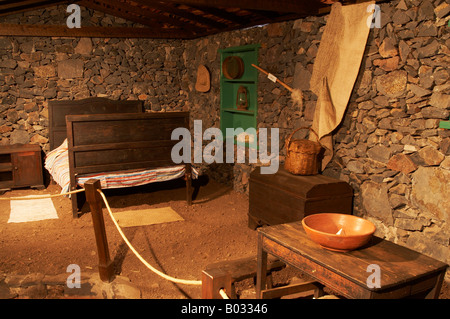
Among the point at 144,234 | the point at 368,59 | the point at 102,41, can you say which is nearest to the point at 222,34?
the point at 102,41

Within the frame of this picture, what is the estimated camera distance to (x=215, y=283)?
2170mm

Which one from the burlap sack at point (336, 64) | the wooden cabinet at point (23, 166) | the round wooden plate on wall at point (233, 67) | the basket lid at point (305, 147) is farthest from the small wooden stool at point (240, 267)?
the wooden cabinet at point (23, 166)

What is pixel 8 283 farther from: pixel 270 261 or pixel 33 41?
pixel 33 41

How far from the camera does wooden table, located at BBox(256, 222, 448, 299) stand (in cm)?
194

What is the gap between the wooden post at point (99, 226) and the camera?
11.3 feet

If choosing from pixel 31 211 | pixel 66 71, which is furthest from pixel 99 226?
pixel 66 71

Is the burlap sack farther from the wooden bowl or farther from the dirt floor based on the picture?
the wooden bowl

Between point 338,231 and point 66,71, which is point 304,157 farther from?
point 66,71

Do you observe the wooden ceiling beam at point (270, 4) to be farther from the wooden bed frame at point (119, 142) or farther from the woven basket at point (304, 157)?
the wooden bed frame at point (119, 142)

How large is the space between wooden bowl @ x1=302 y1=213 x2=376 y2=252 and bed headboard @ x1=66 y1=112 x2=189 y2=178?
11.5 ft

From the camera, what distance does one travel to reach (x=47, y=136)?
730 cm

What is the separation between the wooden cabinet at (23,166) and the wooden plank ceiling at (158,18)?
2.07 m

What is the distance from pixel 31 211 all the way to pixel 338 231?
477 centimetres

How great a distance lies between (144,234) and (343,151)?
2566 mm
